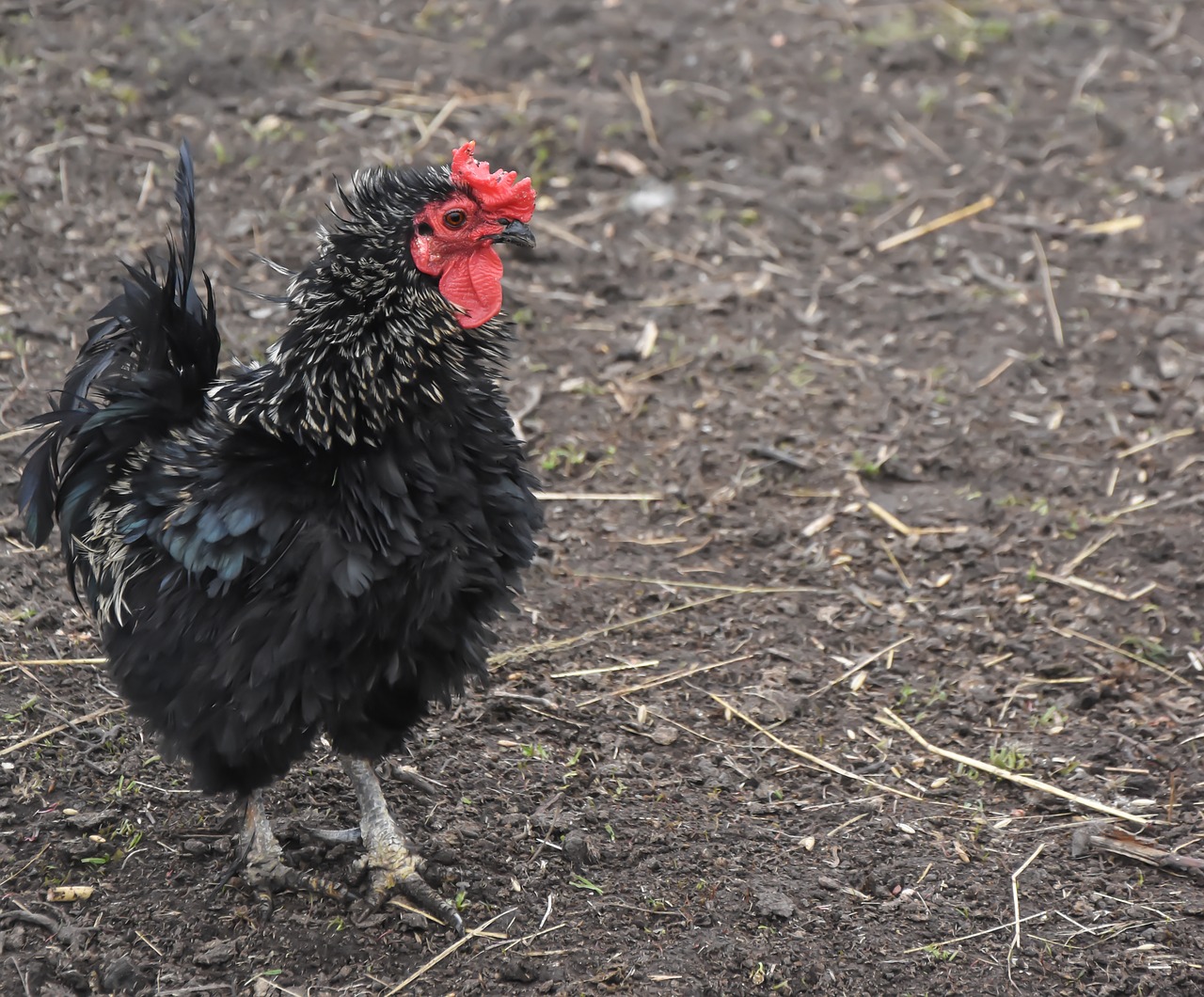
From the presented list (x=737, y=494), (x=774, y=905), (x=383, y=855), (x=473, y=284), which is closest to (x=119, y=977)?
(x=383, y=855)

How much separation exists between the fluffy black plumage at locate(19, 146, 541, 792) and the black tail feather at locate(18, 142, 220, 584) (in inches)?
0.4

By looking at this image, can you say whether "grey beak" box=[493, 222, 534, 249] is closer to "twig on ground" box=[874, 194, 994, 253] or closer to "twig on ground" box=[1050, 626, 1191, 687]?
"twig on ground" box=[1050, 626, 1191, 687]

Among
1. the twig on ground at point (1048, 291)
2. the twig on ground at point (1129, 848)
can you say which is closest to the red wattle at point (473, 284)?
the twig on ground at point (1129, 848)

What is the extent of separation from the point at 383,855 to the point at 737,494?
236cm

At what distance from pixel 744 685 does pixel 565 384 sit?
Result: 6.45 feet

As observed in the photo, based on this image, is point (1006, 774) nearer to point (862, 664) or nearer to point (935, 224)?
point (862, 664)

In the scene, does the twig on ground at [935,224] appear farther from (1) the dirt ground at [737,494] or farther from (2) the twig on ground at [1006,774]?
(2) the twig on ground at [1006,774]

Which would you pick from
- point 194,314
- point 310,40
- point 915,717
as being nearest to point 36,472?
point 194,314

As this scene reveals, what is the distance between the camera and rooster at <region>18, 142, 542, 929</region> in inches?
126

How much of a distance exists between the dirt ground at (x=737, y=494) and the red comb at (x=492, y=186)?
138 centimetres

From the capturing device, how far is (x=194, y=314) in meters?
3.63

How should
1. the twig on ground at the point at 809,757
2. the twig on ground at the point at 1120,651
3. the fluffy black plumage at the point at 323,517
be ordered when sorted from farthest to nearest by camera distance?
the twig on ground at the point at 1120,651, the twig on ground at the point at 809,757, the fluffy black plumage at the point at 323,517

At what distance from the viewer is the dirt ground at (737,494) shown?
361cm

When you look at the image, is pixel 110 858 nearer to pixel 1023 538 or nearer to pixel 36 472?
pixel 36 472
